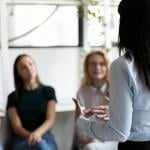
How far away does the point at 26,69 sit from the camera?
2.93 meters

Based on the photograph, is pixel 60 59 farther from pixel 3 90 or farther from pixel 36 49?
pixel 3 90

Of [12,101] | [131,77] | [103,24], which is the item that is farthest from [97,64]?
[131,77]

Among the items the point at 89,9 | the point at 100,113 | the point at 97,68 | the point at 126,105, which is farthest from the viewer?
the point at 89,9

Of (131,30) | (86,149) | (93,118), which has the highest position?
(131,30)

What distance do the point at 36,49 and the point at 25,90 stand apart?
1.33 feet

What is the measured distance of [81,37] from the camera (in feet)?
10.7

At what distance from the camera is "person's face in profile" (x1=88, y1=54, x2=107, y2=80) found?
2906 millimetres

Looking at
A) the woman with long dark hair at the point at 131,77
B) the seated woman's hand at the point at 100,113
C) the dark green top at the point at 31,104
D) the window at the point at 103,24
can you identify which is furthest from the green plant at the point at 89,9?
the woman with long dark hair at the point at 131,77

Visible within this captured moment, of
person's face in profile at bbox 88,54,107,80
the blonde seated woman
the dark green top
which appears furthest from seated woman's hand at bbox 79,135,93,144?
person's face in profile at bbox 88,54,107,80

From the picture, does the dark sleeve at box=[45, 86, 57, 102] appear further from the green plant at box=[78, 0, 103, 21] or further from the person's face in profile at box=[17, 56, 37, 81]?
the green plant at box=[78, 0, 103, 21]

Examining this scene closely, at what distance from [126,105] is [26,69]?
175cm

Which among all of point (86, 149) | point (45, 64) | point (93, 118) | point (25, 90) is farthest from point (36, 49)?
point (93, 118)

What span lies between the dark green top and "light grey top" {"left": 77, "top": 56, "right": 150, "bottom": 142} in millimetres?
1680

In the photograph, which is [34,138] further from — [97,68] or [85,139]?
[97,68]
